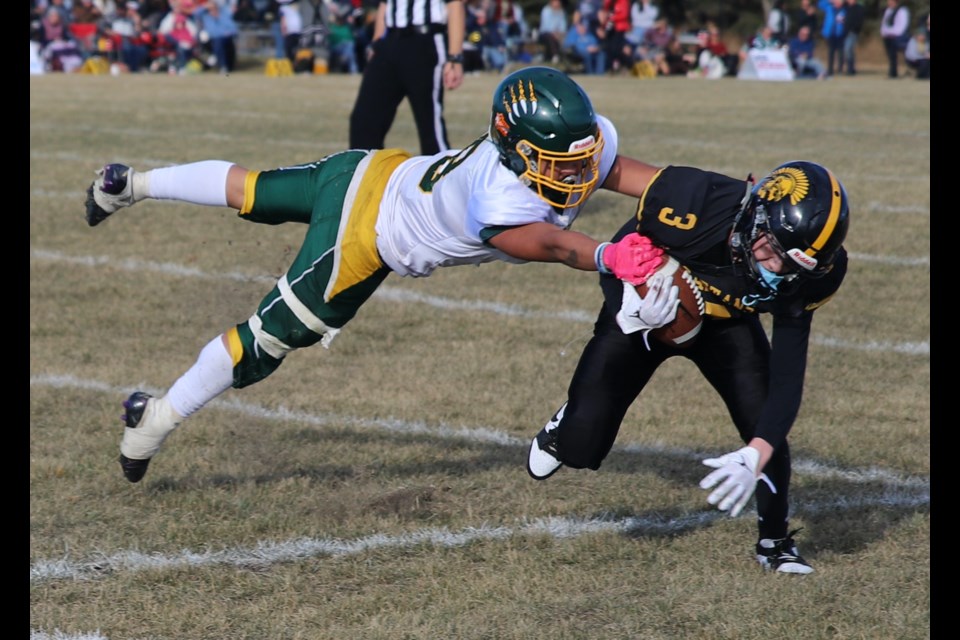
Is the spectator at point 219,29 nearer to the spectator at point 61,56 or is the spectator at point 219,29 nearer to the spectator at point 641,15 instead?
the spectator at point 61,56

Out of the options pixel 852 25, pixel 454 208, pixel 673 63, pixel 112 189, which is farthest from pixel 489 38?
pixel 454 208

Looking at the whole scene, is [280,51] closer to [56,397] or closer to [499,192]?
[56,397]

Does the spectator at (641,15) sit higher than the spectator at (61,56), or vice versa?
the spectator at (641,15)

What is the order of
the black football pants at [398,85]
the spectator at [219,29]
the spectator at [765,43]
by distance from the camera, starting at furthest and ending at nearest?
1. the spectator at [219,29]
2. the spectator at [765,43]
3. the black football pants at [398,85]

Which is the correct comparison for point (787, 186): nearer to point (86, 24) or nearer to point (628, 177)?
point (628, 177)

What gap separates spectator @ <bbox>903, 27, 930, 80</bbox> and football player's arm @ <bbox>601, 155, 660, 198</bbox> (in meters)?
21.0

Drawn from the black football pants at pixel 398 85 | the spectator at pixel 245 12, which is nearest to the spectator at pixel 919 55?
the spectator at pixel 245 12

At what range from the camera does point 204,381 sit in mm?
4203

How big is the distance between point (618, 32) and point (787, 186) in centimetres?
2198

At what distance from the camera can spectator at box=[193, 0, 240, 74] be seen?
2486 centimetres

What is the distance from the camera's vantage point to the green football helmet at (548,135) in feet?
11.9

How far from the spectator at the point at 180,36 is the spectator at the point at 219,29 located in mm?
282

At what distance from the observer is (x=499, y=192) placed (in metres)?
3.64

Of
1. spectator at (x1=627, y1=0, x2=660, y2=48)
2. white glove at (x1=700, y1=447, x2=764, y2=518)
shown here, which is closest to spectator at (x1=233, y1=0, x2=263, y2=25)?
spectator at (x1=627, y1=0, x2=660, y2=48)
